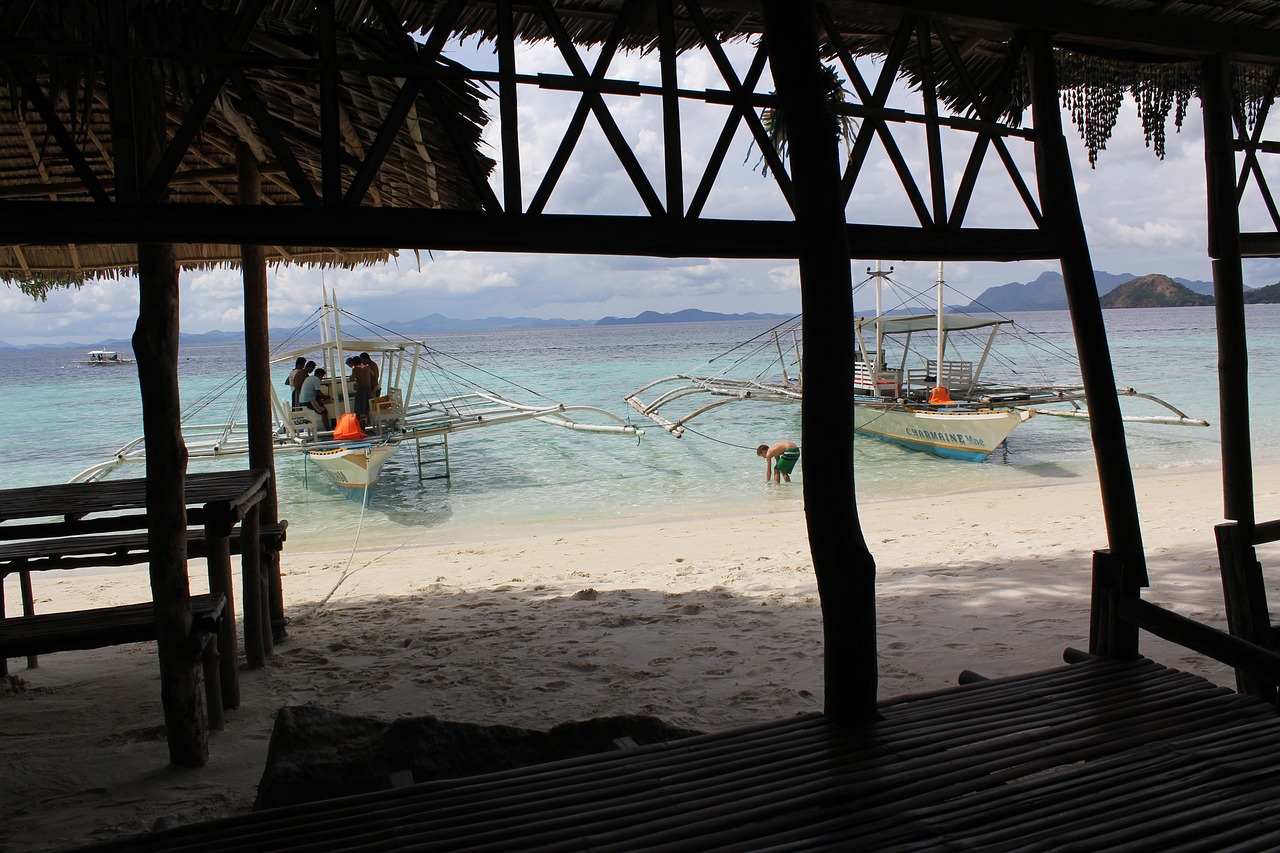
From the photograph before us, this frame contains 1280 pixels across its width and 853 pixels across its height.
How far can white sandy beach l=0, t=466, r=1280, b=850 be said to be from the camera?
349 centimetres

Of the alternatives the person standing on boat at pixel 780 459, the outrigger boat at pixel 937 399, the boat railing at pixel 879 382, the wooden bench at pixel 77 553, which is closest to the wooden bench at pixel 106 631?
the wooden bench at pixel 77 553

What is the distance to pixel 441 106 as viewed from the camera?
120 inches

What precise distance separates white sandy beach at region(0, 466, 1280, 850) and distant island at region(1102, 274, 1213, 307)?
11486 centimetres

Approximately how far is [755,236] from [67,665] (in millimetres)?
4652

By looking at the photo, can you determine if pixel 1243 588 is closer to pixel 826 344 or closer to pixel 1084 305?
pixel 1084 305

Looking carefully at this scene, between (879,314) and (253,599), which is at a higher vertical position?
(879,314)

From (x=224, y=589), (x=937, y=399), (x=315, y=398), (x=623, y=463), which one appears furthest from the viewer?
(x=623, y=463)

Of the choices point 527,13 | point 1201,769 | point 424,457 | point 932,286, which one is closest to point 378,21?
point 527,13

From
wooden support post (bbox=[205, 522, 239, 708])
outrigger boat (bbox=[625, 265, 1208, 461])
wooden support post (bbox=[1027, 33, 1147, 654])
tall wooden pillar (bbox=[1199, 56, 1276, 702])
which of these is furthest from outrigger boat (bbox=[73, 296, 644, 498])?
wooden support post (bbox=[1027, 33, 1147, 654])

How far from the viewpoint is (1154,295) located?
108562 millimetres

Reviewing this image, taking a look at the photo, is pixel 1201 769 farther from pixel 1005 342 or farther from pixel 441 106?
pixel 1005 342

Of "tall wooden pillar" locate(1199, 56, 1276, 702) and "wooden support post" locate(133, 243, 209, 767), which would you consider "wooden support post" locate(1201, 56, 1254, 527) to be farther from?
"wooden support post" locate(133, 243, 209, 767)

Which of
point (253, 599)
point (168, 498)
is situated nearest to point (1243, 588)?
point (168, 498)

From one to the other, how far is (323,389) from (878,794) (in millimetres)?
12849
